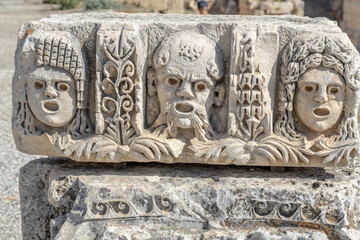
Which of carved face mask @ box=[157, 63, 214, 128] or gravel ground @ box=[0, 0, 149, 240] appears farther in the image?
gravel ground @ box=[0, 0, 149, 240]

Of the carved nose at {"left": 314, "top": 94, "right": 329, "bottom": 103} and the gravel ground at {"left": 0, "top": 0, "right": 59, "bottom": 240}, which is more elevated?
the carved nose at {"left": 314, "top": 94, "right": 329, "bottom": 103}

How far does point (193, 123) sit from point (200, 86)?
0.64 feet

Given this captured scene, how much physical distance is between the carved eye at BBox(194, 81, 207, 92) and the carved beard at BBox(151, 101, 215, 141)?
2.9 inches

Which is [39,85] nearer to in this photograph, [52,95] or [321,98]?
[52,95]

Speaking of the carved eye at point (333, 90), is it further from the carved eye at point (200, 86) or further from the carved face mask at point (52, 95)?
the carved face mask at point (52, 95)

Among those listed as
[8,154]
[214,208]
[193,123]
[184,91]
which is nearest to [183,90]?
[184,91]

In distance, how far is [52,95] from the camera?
3.09m

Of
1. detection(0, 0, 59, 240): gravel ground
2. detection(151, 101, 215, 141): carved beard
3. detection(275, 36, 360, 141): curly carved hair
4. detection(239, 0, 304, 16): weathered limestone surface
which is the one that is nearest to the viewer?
detection(275, 36, 360, 141): curly carved hair

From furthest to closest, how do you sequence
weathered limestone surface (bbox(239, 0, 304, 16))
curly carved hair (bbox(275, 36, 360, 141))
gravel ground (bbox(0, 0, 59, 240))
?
weathered limestone surface (bbox(239, 0, 304, 16)) → gravel ground (bbox(0, 0, 59, 240)) → curly carved hair (bbox(275, 36, 360, 141))

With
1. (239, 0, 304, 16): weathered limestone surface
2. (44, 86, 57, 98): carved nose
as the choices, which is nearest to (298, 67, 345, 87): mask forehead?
(44, 86, 57, 98): carved nose

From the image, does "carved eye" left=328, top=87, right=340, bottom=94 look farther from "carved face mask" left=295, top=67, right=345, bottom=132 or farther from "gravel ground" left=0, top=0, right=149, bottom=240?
"gravel ground" left=0, top=0, right=149, bottom=240

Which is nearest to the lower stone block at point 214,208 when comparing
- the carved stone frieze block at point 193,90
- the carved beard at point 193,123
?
the carved stone frieze block at point 193,90

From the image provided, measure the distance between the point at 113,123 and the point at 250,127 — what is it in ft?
2.32

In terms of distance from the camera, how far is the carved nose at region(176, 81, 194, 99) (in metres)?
3.03
